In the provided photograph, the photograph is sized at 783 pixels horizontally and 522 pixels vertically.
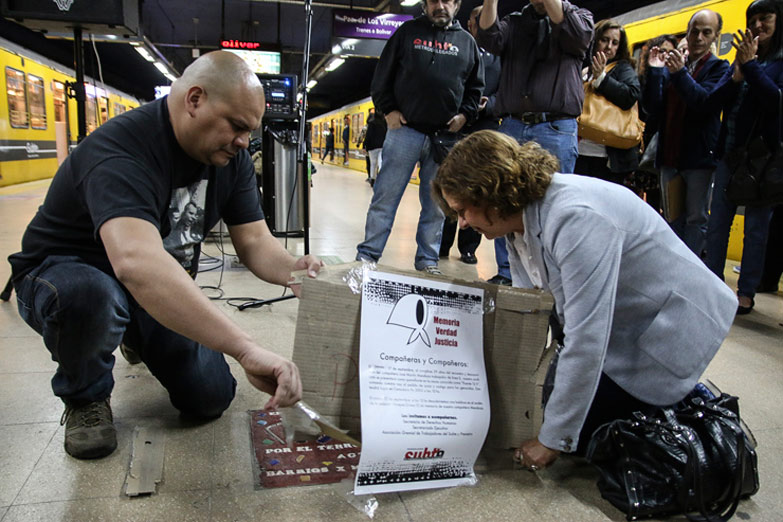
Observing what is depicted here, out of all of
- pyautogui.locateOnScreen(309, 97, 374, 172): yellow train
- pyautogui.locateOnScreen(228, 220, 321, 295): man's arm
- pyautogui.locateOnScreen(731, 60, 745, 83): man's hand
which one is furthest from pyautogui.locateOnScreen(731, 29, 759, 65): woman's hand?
pyautogui.locateOnScreen(309, 97, 374, 172): yellow train

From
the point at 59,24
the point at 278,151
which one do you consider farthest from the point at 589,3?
the point at 59,24

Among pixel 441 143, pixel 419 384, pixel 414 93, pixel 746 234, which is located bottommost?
pixel 419 384

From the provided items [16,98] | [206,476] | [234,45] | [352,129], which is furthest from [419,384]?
[352,129]

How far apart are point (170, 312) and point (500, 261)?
2.11 m

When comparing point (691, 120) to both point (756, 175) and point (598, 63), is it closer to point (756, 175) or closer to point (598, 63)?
point (756, 175)

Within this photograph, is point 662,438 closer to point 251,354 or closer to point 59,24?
point 251,354

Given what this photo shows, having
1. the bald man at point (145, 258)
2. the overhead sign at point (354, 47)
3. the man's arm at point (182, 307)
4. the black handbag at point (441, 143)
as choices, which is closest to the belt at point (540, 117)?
Answer: the black handbag at point (441, 143)

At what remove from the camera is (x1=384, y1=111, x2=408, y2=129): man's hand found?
8.99 feet

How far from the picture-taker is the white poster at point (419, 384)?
108 centimetres

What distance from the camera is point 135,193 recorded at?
1.11 meters

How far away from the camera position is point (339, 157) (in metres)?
23.7

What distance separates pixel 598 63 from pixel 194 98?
2324mm

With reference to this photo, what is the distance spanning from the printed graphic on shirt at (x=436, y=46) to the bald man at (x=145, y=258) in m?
1.60

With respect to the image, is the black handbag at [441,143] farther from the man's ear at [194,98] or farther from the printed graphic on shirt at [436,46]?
the man's ear at [194,98]
